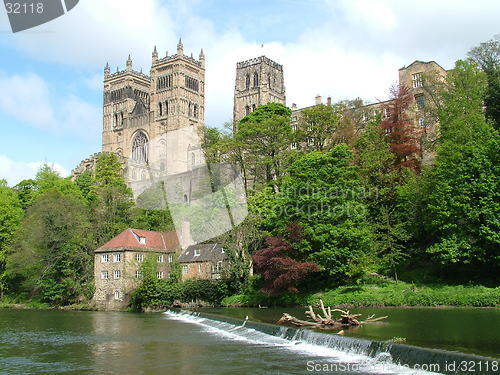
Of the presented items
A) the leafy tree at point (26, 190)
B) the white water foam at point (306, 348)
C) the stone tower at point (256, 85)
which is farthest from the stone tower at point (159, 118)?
the white water foam at point (306, 348)

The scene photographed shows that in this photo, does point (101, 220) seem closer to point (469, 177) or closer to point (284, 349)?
point (469, 177)

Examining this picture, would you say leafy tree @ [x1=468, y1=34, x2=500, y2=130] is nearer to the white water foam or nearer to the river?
the river

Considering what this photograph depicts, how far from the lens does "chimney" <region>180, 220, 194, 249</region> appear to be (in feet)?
179

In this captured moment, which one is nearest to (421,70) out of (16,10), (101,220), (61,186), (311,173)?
(311,173)

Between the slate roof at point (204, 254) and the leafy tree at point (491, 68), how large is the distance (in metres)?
25.8

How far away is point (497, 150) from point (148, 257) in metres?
30.3

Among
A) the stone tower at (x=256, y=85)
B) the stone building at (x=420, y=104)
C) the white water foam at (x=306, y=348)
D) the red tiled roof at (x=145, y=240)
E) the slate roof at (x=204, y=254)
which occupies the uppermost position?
the stone tower at (x=256, y=85)

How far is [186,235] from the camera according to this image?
2165 inches

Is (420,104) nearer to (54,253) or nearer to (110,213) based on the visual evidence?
(110,213)

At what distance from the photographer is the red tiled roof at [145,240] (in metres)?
50.9

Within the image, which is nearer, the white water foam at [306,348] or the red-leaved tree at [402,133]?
the white water foam at [306,348]

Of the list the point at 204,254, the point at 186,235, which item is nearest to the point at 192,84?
the point at 186,235

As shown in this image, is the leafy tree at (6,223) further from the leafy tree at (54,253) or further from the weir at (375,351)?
the weir at (375,351)

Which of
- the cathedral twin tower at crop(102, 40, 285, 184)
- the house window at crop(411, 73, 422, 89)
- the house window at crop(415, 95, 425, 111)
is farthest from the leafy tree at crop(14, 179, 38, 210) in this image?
the house window at crop(411, 73, 422, 89)
